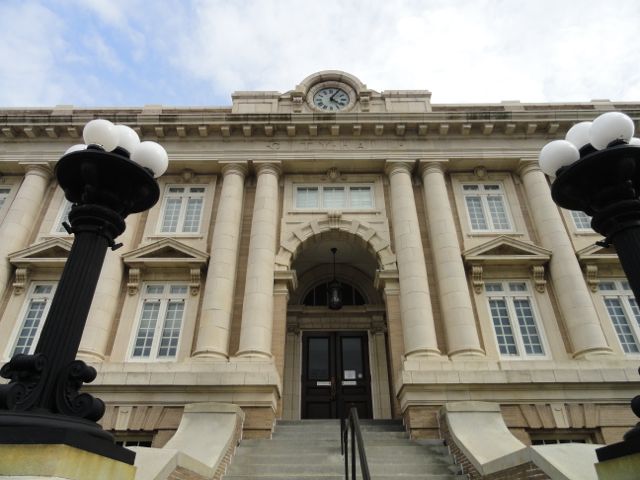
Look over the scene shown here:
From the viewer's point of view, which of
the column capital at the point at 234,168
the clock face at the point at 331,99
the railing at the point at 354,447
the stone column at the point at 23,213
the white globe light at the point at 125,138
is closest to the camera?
the railing at the point at 354,447

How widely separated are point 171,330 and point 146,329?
2.57ft

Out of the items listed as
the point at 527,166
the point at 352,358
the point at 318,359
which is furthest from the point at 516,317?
the point at 318,359

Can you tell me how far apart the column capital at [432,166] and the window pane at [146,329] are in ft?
33.9

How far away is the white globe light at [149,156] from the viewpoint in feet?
18.9

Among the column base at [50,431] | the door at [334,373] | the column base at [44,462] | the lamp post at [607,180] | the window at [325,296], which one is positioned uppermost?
the window at [325,296]

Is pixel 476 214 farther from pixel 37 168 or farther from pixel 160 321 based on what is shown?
pixel 37 168

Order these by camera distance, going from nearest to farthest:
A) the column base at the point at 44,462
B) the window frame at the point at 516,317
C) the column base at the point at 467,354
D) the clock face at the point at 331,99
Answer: the column base at the point at 44,462
the column base at the point at 467,354
the window frame at the point at 516,317
the clock face at the point at 331,99

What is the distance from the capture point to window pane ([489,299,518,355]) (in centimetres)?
1314

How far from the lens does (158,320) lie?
13742 millimetres

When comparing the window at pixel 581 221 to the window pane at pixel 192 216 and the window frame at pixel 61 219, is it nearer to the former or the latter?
the window pane at pixel 192 216

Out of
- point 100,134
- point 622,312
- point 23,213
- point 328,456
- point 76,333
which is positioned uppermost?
point 23,213

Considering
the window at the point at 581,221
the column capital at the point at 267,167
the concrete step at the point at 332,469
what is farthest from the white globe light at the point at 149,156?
the window at the point at 581,221

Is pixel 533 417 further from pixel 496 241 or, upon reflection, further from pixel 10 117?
pixel 10 117

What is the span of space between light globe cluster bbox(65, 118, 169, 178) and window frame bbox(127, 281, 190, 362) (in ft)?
28.3
